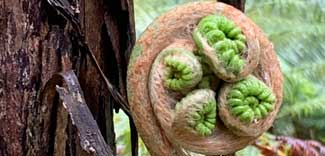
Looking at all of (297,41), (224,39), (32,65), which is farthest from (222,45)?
(297,41)

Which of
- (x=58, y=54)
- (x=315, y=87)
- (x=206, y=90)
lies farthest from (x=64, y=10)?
(x=315, y=87)

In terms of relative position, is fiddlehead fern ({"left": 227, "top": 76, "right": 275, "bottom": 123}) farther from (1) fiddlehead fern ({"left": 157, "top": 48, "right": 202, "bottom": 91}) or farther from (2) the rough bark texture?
(2) the rough bark texture

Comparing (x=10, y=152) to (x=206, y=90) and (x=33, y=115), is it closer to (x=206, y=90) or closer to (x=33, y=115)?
(x=33, y=115)

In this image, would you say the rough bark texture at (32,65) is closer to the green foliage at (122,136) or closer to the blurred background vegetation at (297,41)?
the green foliage at (122,136)

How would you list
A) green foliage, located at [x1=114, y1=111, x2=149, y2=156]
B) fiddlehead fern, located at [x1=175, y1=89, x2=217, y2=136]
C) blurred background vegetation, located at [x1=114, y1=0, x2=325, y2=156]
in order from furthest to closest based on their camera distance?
blurred background vegetation, located at [x1=114, y1=0, x2=325, y2=156], green foliage, located at [x1=114, y1=111, x2=149, y2=156], fiddlehead fern, located at [x1=175, y1=89, x2=217, y2=136]

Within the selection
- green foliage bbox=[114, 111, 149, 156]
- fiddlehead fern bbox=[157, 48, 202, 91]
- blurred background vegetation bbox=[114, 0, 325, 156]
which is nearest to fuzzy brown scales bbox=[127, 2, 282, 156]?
fiddlehead fern bbox=[157, 48, 202, 91]

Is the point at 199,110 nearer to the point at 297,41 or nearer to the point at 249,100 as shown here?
the point at 249,100
